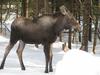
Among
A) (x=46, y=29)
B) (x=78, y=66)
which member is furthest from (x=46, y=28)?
(x=78, y=66)

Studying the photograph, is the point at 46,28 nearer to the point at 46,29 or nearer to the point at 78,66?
the point at 46,29

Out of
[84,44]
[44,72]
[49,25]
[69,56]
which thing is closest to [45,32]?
[49,25]

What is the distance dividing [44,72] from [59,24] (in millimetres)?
1376

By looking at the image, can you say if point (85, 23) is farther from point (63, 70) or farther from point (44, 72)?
point (63, 70)

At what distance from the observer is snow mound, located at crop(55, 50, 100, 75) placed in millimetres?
6680

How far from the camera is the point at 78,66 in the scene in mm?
6867

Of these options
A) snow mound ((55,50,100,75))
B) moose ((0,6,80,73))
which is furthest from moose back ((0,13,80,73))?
snow mound ((55,50,100,75))

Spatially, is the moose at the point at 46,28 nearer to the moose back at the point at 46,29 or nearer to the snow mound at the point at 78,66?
the moose back at the point at 46,29

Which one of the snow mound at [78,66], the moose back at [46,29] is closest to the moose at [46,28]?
the moose back at [46,29]

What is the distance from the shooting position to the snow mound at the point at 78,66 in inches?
263

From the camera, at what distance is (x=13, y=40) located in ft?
35.3

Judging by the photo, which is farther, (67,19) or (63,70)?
(67,19)

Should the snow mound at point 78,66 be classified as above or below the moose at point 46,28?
below

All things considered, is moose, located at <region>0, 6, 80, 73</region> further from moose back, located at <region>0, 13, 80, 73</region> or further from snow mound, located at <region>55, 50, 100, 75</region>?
snow mound, located at <region>55, 50, 100, 75</region>
